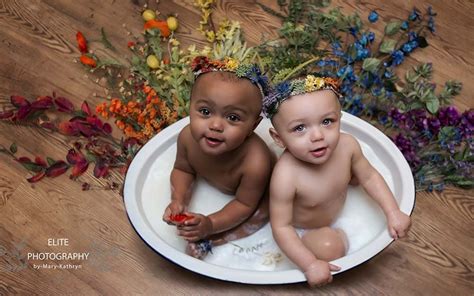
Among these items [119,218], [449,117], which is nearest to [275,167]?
[119,218]

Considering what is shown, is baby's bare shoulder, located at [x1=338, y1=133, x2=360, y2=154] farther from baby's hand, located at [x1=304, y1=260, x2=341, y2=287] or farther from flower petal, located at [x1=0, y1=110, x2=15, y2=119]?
flower petal, located at [x1=0, y1=110, x2=15, y2=119]

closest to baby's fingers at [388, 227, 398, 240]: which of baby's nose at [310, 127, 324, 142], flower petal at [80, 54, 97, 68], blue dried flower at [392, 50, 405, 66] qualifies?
baby's nose at [310, 127, 324, 142]

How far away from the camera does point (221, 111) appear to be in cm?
103

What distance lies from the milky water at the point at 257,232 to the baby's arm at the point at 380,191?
66 mm

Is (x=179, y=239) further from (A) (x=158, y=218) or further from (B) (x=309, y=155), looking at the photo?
(B) (x=309, y=155)

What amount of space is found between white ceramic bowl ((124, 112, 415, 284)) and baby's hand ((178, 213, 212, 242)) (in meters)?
0.04

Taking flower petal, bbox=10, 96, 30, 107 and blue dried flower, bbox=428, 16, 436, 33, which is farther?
blue dried flower, bbox=428, 16, 436, 33

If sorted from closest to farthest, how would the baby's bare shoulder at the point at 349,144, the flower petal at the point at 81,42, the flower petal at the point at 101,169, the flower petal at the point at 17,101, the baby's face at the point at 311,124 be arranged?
the baby's face at the point at 311,124, the baby's bare shoulder at the point at 349,144, the flower petal at the point at 101,169, the flower petal at the point at 17,101, the flower petal at the point at 81,42

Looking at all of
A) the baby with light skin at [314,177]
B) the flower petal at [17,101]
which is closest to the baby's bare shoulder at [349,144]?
the baby with light skin at [314,177]

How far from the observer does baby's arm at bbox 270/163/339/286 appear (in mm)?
1079

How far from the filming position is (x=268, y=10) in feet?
5.49

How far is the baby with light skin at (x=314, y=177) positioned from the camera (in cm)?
102

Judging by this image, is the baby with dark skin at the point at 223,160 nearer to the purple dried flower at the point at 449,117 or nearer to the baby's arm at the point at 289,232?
the baby's arm at the point at 289,232

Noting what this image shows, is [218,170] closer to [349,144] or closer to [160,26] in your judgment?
[349,144]
